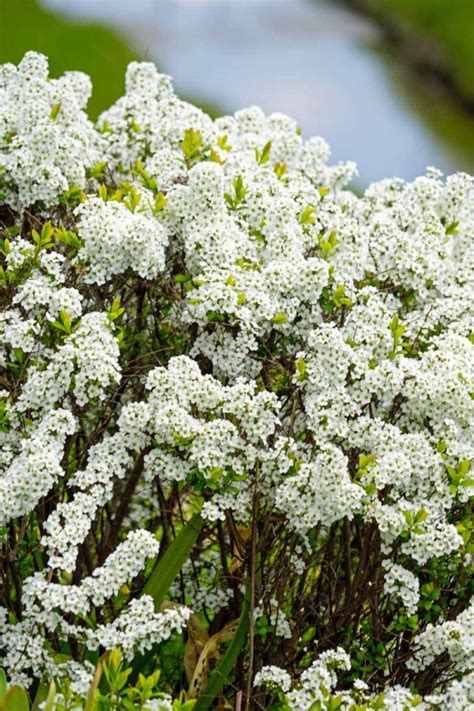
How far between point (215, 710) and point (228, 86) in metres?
12.3

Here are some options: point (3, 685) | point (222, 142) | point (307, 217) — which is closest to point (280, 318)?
point (307, 217)

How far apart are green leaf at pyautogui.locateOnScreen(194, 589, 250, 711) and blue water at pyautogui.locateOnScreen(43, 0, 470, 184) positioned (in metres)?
9.40

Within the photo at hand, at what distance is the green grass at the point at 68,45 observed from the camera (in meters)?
13.4

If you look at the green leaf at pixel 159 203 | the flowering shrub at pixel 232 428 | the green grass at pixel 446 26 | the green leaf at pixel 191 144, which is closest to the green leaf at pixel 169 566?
the flowering shrub at pixel 232 428

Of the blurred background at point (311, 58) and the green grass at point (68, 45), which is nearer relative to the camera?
the green grass at point (68, 45)

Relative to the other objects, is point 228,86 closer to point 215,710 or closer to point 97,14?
point 97,14

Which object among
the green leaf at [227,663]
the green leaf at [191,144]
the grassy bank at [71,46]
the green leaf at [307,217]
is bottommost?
the green leaf at [227,663]

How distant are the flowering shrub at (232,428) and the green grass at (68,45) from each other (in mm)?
8412

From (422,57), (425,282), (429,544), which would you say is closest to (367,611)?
(429,544)

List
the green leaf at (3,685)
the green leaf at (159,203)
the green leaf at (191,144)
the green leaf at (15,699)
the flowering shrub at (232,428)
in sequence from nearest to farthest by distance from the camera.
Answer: the green leaf at (15,699) → the green leaf at (3,685) → the flowering shrub at (232,428) → the green leaf at (159,203) → the green leaf at (191,144)

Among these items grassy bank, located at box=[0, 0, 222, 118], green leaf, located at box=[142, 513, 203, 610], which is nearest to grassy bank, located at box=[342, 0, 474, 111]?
grassy bank, located at box=[0, 0, 222, 118]

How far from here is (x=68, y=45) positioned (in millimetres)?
14828

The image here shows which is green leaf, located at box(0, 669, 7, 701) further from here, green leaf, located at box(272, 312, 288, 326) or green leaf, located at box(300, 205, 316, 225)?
green leaf, located at box(300, 205, 316, 225)

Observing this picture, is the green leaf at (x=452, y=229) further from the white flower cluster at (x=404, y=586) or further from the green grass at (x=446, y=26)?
the green grass at (x=446, y=26)
